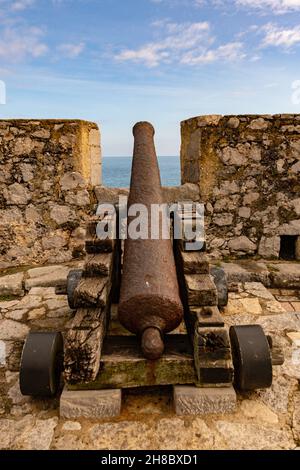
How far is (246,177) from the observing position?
529cm

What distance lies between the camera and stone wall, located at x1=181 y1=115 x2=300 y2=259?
201 inches

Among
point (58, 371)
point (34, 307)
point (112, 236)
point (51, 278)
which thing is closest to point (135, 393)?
point (58, 371)

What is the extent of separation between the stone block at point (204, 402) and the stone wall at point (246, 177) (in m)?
3.31

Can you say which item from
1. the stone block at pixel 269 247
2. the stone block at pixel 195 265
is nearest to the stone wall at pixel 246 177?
the stone block at pixel 269 247

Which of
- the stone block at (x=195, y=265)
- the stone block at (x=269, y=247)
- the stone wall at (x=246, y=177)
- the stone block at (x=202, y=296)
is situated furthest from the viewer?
the stone block at (x=269, y=247)

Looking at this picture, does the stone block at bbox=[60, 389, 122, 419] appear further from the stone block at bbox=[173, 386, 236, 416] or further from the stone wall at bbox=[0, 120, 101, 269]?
the stone wall at bbox=[0, 120, 101, 269]

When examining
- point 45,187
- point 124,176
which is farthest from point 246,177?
point 124,176

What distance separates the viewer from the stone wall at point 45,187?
16.2 feet

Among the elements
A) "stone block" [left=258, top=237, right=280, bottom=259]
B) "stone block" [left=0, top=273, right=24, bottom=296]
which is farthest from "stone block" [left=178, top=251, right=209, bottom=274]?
"stone block" [left=258, top=237, right=280, bottom=259]

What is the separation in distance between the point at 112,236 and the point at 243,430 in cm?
162

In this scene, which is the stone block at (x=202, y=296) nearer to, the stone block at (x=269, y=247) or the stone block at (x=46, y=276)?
the stone block at (x=46, y=276)
